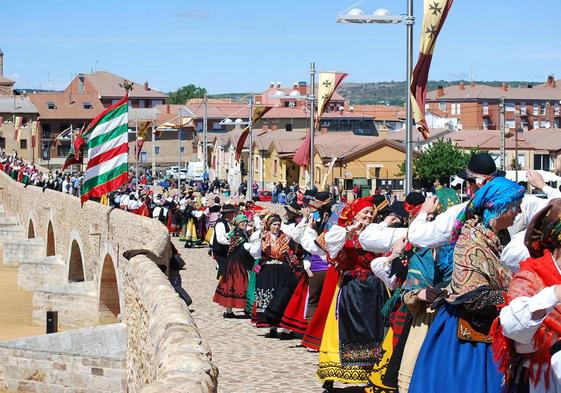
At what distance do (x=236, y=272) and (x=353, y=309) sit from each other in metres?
6.60

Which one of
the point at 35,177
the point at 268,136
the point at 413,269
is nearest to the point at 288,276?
the point at 413,269

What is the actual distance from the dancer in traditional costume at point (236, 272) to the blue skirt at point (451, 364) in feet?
30.2

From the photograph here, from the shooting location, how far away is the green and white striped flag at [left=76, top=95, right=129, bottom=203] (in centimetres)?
2173

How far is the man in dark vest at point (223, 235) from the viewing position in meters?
17.0

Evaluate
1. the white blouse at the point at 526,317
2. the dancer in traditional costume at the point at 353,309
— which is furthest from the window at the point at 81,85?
the white blouse at the point at 526,317

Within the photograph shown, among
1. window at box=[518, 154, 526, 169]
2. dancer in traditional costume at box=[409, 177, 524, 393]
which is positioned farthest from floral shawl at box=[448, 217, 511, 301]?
window at box=[518, 154, 526, 169]

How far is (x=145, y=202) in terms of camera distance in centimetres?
3347

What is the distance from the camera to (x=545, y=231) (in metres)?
5.34

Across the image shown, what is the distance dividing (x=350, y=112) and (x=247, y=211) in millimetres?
76069

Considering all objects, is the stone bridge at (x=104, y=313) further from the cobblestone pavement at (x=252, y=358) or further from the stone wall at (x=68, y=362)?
the cobblestone pavement at (x=252, y=358)

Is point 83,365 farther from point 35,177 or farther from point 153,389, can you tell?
point 35,177

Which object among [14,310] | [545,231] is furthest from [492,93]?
[545,231]

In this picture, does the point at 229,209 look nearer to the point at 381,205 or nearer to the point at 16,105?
the point at 381,205

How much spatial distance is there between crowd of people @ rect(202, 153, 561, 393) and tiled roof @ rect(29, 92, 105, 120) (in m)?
99.1
